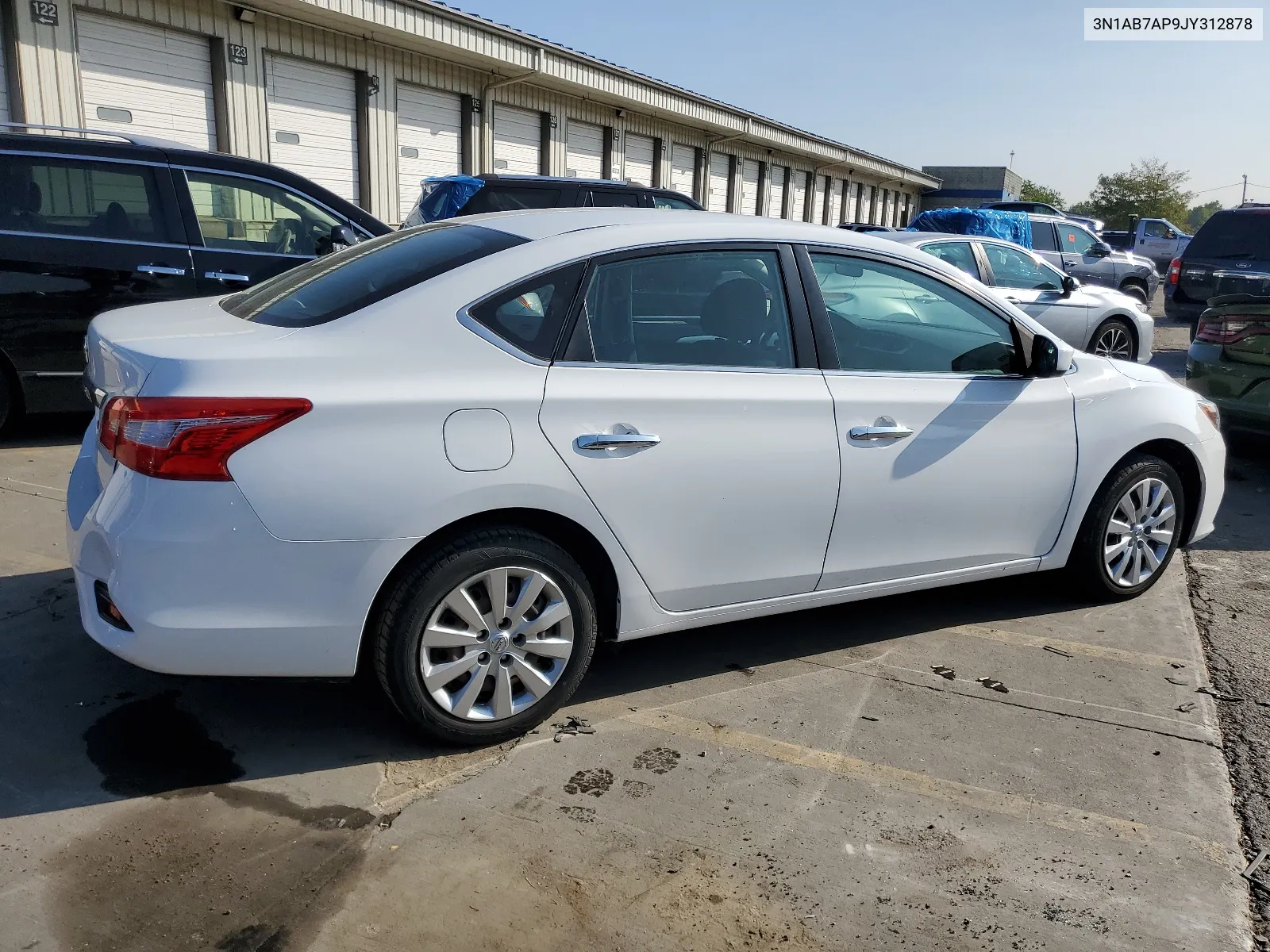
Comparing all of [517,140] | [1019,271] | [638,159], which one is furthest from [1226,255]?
[638,159]

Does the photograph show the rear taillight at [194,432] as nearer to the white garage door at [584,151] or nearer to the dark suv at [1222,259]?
the dark suv at [1222,259]

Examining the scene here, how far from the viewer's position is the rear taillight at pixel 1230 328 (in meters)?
7.13

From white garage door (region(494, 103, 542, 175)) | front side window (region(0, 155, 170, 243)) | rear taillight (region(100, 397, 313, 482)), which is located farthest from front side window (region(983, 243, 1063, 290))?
white garage door (region(494, 103, 542, 175))

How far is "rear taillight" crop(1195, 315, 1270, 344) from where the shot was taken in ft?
23.4

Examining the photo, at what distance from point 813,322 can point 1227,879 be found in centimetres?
214

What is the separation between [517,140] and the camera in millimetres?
18422

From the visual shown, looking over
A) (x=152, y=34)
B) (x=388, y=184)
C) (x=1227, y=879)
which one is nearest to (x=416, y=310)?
(x=1227, y=879)

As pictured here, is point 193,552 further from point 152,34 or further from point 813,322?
point 152,34

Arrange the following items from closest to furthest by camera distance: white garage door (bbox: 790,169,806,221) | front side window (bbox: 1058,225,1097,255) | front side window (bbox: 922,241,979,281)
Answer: front side window (bbox: 922,241,979,281) < front side window (bbox: 1058,225,1097,255) < white garage door (bbox: 790,169,806,221)

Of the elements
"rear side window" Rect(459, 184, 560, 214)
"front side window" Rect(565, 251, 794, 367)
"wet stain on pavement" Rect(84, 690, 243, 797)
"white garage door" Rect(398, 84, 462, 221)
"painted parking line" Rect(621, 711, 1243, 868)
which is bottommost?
"painted parking line" Rect(621, 711, 1243, 868)

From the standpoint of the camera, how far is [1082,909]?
104 inches

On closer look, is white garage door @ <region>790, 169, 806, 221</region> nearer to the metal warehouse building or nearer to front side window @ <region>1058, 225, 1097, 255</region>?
the metal warehouse building

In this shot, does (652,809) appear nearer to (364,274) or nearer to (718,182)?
(364,274)

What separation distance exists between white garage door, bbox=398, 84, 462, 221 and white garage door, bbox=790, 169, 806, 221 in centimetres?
1647
